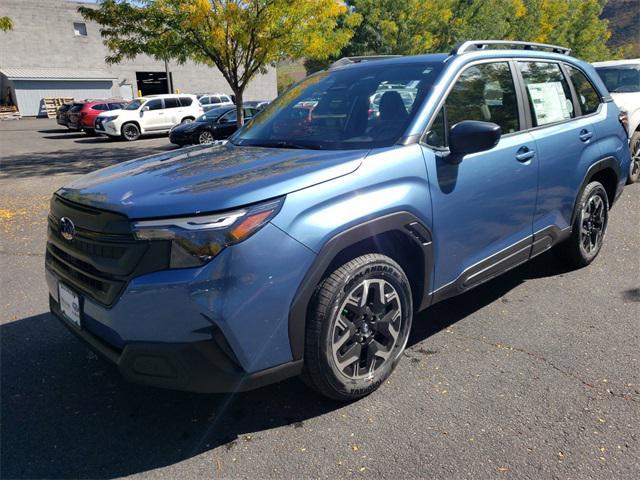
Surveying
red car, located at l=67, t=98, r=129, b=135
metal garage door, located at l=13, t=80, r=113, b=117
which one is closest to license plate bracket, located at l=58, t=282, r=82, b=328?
red car, located at l=67, t=98, r=129, b=135

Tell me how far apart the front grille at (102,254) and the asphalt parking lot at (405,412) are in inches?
Result: 30.1

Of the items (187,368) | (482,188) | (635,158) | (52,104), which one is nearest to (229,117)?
(635,158)

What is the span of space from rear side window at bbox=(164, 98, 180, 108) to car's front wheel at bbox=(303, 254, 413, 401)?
20.5 meters

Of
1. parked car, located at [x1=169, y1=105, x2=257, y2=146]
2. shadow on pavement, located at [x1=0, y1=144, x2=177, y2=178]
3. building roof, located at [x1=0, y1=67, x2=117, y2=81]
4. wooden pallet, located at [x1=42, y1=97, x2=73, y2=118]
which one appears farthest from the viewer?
building roof, located at [x1=0, y1=67, x2=117, y2=81]

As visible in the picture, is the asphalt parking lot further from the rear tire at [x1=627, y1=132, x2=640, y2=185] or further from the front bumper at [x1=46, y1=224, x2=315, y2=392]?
the rear tire at [x1=627, y1=132, x2=640, y2=185]

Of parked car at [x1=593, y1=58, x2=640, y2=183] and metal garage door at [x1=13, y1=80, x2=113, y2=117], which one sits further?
metal garage door at [x1=13, y1=80, x2=113, y2=117]

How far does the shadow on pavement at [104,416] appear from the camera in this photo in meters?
2.44

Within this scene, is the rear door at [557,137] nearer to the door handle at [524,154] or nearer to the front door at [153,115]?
the door handle at [524,154]

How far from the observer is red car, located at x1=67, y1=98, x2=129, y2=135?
22.4 m

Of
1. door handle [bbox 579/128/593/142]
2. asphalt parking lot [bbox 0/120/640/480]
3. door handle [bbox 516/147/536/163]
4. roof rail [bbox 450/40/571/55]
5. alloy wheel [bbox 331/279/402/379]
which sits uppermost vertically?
roof rail [bbox 450/40/571/55]

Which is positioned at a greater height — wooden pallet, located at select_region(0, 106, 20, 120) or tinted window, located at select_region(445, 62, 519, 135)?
wooden pallet, located at select_region(0, 106, 20, 120)

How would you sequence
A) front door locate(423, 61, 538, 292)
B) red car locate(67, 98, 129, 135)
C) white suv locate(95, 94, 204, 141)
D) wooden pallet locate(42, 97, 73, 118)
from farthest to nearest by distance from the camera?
wooden pallet locate(42, 97, 73, 118) < red car locate(67, 98, 129, 135) < white suv locate(95, 94, 204, 141) < front door locate(423, 61, 538, 292)

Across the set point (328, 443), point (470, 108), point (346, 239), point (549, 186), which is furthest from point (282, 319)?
point (549, 186)

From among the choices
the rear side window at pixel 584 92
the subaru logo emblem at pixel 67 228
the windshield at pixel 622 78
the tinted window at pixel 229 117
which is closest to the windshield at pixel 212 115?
the tinted window at pixel 229 117
